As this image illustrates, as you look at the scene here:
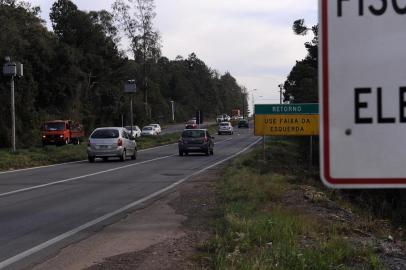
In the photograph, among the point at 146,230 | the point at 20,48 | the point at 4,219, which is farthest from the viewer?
the point at 20,48

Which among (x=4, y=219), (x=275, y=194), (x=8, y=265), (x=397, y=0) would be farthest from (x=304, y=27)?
(x=397, y=0)

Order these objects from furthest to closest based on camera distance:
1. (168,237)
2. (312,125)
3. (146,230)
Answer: (312,125), (146,230), (168,237)

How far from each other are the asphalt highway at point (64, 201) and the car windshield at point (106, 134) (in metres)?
3.84

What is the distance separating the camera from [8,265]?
7629 mm

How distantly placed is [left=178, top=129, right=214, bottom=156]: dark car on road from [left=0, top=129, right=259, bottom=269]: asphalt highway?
33.9 feet

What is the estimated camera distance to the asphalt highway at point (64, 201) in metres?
9.04

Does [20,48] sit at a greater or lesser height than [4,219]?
greater

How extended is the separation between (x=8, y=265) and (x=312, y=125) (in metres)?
15.8

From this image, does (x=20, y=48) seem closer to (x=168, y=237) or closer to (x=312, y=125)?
(x=312, y=125)

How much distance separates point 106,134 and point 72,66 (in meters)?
38.8

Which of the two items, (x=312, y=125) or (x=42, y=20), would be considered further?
(x=42, y=20)

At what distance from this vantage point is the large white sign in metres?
1.80

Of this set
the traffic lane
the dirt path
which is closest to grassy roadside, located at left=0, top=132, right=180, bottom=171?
the traffic lane

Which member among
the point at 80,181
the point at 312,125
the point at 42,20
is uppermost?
the point at 42,20
